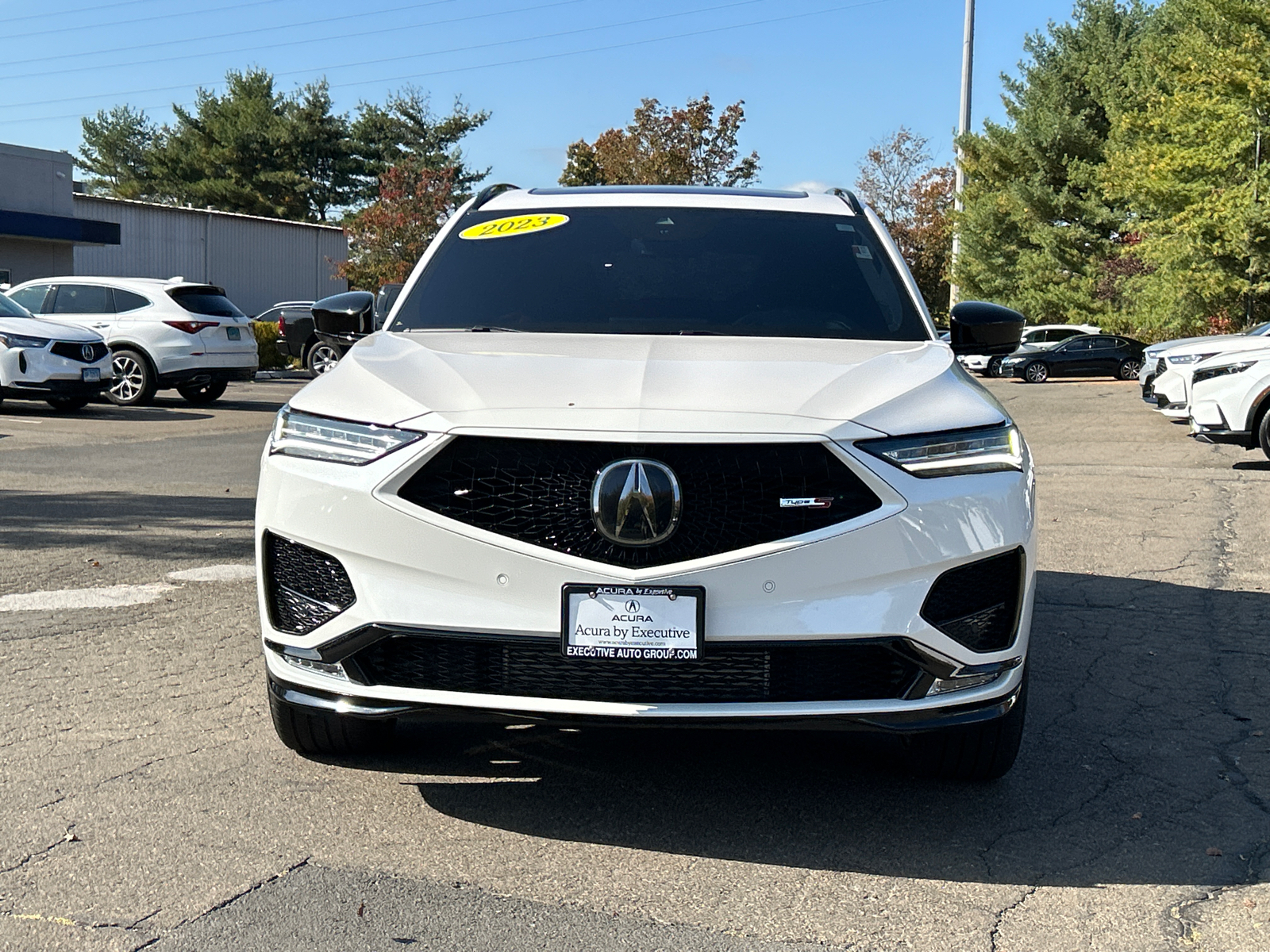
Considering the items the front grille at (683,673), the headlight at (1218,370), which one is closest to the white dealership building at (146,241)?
the headlight at (1218,370)

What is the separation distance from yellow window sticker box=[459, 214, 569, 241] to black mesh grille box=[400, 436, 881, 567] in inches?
78.8

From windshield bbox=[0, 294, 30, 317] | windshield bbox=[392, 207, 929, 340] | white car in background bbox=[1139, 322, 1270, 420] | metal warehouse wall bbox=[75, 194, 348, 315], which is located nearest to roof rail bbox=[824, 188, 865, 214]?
windshield bbox=[392, 207, 929, 340]

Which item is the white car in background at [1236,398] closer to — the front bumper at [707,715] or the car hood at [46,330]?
the front bumper at [707,715]

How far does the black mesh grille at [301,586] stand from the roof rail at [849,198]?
2771 millimetres

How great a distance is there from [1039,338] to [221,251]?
25841 mm

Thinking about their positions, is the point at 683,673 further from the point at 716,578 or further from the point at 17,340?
the point at 17,340

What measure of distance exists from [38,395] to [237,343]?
11.9 feet

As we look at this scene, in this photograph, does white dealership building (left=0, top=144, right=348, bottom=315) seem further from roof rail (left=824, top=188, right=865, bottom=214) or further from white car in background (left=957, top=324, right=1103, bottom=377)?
roof rail (left=824, top=188, right=865, bottom=214)

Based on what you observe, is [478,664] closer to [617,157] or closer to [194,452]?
[194,452]

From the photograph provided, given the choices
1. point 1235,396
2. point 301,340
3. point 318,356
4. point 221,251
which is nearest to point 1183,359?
point 1235,396

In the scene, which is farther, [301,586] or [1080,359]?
[1080,359]

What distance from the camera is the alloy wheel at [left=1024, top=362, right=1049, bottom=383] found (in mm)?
41375

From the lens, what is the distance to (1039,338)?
4544 centimetres

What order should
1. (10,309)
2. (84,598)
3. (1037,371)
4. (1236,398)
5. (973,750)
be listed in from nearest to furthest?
(973,750)
(84,598)
(1236,398)
(10,309)
(1037,371)
